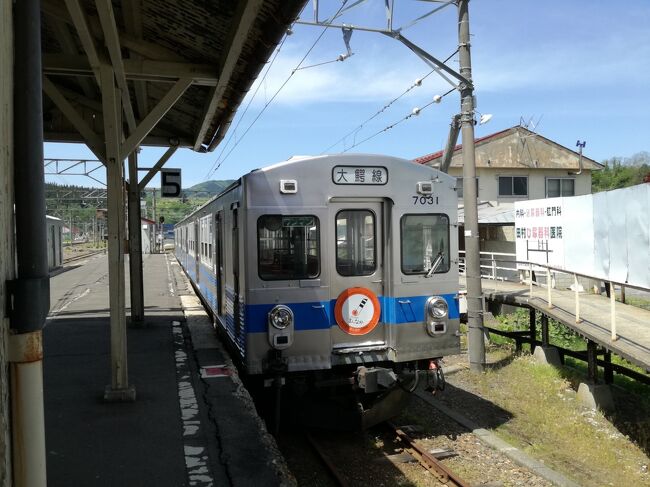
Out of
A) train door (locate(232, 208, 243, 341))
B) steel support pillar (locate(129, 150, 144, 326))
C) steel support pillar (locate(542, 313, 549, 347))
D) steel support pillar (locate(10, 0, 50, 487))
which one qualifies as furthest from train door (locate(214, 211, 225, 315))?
steel support pillar (locate(542, 313, 549, 347))

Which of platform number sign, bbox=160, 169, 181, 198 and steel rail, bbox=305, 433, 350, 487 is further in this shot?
platform number sign, bbox=160, 169, 181, 198

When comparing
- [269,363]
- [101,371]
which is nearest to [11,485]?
[269,363]

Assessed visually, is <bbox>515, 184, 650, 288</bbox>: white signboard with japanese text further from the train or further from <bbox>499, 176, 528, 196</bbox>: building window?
<bbox>499, 176, 528, 196</bbox>: building window

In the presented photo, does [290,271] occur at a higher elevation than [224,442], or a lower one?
higher

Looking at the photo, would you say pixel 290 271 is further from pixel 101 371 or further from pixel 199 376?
pixel 101 371

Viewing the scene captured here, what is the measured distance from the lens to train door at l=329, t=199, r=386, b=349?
628cm

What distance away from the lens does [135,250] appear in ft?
31.5

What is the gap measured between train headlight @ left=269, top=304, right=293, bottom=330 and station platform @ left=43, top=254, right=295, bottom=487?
2.65ft

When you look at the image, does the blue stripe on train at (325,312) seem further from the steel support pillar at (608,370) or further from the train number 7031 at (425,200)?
the steel support pillar at (608,370)

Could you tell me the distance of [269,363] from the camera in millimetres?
5891

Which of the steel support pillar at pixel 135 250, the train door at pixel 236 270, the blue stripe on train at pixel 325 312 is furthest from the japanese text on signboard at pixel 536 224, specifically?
the train door at pixel 236 270

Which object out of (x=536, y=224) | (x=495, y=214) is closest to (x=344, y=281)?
(x=536, y=224)

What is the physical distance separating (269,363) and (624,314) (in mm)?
6591

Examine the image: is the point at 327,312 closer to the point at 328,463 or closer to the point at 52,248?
the point at 328,463
